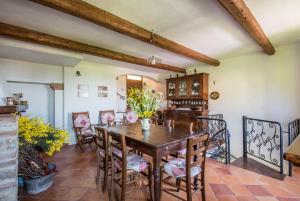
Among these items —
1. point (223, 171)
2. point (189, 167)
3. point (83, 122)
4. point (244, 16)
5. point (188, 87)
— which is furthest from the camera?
point (188, 87)

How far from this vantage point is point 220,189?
90.7 inches

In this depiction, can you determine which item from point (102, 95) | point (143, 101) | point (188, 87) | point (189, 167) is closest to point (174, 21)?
point (143, 101)

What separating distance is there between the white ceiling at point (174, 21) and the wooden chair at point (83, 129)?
227 cm

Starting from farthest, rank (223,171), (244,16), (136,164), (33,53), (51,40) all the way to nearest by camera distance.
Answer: (33,53) < (51,40) < (223,171) < (244,16) < (136,164)

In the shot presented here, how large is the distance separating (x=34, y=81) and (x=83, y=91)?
4.12 feet

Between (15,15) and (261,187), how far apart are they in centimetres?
427

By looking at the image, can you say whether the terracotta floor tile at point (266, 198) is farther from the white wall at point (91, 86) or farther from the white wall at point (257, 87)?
the white wall at point (91, 86)

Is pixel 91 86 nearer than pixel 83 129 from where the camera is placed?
No

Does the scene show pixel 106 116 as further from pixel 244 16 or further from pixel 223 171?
pixel 244 16

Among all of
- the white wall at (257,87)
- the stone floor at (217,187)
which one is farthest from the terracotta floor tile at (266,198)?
the white wall at (257,87)

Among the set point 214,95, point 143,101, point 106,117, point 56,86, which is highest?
point 56,86

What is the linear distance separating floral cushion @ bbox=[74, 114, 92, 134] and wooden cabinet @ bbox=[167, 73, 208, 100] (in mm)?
3092

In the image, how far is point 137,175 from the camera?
2707 mm

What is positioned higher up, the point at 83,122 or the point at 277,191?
the point at 83,122
